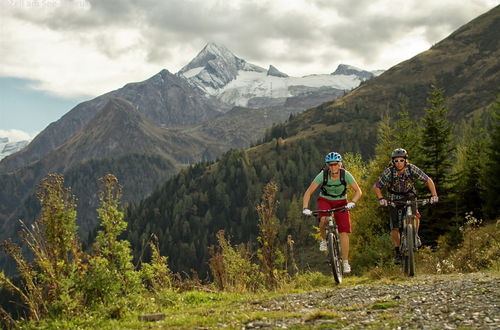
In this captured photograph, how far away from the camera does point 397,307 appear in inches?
336

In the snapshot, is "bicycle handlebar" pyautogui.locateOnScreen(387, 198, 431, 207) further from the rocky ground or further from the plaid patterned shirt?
the rocky ground

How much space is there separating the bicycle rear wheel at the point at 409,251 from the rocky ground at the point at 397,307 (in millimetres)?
1662

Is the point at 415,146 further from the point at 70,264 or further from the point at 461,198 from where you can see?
the point at 70,264

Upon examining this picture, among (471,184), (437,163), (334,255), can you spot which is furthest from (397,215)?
(471,184)

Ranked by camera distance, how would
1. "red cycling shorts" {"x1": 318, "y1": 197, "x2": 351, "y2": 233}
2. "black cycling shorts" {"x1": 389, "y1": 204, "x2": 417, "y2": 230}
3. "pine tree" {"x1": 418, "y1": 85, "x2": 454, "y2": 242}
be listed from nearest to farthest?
1. "red cycling shorts" {"x1": 318, "y1": 197, "x2": 351, "y2": 233}
2. "black cycling shorts" {"x1": 389, "y1": 204, "x2": 417, "y2": 230}
3. "pine tree" {"x1": 418, "y1": 85, "x2": 454, "y2": 242}

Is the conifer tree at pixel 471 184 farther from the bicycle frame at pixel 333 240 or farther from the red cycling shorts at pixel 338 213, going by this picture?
the bicycle frame at pixel 333 240

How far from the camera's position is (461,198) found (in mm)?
37719

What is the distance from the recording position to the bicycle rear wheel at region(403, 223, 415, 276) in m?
13.3

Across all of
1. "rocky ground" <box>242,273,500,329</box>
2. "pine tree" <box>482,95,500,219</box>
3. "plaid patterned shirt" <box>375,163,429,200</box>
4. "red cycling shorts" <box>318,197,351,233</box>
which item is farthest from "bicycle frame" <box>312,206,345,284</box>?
"pine tree" <box>482,95,500,219</box>

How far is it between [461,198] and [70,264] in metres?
35.9

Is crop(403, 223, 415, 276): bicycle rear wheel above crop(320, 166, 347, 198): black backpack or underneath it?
underneath

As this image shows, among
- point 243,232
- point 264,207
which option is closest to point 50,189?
point 264,207

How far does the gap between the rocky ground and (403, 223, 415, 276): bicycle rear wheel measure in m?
1.66

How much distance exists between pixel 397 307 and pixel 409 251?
17.8ft
